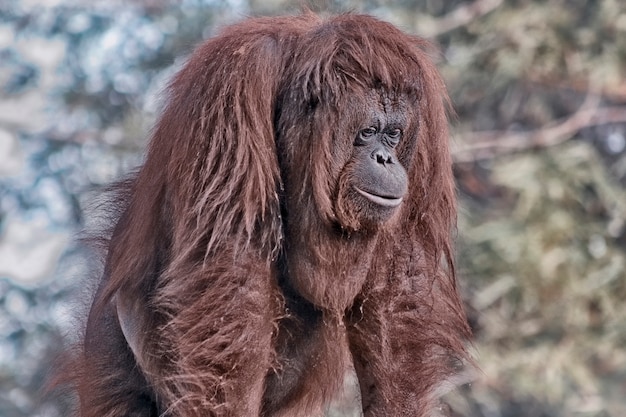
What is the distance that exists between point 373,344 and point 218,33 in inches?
45.2

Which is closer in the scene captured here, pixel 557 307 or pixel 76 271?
pixel 76 271

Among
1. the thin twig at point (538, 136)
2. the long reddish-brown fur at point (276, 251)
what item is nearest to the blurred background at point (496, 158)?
the thin twig at point (538, 136)

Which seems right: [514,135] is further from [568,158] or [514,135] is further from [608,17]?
[608,17]

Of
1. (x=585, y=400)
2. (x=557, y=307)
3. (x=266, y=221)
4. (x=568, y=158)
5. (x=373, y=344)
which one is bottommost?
(x=585, y=400)

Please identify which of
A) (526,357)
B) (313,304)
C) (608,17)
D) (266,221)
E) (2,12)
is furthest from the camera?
(2,12)

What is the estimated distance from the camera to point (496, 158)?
27.9ft

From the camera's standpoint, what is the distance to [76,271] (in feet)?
13.9

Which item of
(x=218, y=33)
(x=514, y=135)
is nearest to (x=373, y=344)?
(x=218, y=33)

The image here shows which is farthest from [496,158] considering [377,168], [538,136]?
[377,168]

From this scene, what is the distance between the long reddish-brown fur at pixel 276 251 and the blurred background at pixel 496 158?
13.9 ft

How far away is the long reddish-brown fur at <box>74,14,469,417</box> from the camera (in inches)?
123

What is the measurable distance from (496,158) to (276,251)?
18.0 ft

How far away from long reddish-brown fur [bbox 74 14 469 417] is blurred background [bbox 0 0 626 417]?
423 centimetres

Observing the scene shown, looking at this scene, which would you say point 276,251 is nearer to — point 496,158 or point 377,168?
point 377,168
